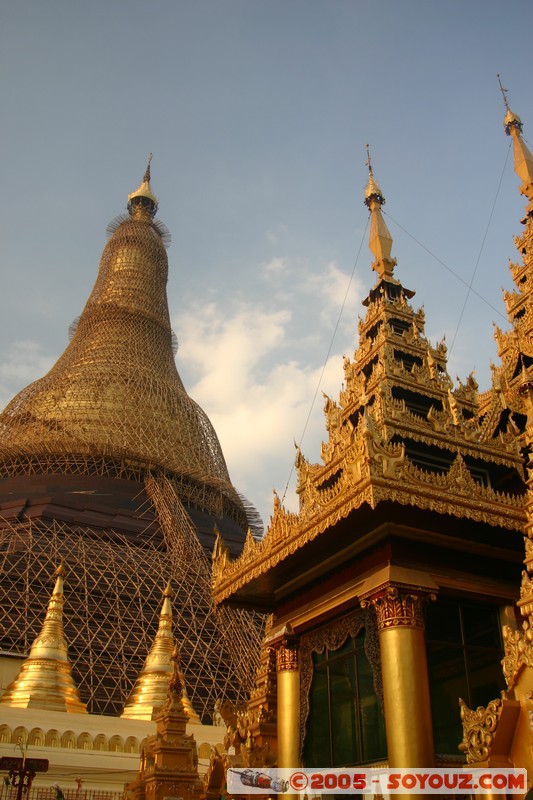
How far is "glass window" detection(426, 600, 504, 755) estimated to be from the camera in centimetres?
985

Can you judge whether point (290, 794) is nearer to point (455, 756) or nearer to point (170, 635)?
point (455, 756)

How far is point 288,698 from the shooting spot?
11.5 metres

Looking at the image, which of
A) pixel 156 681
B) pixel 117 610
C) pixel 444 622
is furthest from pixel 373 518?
pixel 117 610

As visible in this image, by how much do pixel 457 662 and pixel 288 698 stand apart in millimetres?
2820

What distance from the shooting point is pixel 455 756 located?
29.9 feet

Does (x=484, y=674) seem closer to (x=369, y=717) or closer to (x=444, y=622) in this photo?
(x=444, y=622)

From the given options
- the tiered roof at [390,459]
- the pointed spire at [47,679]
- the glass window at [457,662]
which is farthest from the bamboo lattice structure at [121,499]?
the glass window at [457,662]

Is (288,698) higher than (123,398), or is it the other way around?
(123,398)

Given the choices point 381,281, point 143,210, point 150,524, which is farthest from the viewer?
point 143,210

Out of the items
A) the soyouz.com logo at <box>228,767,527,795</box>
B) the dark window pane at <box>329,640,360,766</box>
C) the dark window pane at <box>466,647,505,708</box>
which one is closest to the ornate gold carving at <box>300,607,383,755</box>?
the dark window pane at <box>329,640,360,766</box>

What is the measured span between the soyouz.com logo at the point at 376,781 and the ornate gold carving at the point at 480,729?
15cm

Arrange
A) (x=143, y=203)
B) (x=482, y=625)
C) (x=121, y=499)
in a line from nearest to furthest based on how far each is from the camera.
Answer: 1. (x=482, y=625)
2. (x=121, y=499)
3. (x=143, y=203)

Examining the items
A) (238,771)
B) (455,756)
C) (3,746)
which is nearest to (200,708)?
(3,746)

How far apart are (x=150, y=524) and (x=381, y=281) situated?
22.0m
